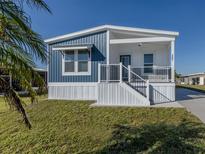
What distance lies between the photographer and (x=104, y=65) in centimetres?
1116

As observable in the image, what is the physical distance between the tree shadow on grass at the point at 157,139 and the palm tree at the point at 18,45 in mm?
3019

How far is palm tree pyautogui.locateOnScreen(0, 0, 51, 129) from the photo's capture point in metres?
2.72

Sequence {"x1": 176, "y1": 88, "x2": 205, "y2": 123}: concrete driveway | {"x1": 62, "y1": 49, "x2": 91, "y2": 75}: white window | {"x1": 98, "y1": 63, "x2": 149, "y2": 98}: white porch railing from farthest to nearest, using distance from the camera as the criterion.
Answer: {"x1": 62, "y1": 49, "x2": 91, "y2": 75}: white window
{"x1": 98, "y1": 63, "x2": 149, "y2": 98}: white porch railing
{"x1": 176, "y1": 88, "x2": 205, "y2": 123}: concrete driveway

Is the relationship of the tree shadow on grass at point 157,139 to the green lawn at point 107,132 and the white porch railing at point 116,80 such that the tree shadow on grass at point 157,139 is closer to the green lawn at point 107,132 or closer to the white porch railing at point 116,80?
the green lawn at point 107,132

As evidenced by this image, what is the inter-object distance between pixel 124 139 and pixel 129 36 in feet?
30.5

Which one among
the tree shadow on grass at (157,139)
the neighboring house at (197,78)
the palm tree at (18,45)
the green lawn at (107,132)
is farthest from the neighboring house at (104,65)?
the neighboring house at (197,78)

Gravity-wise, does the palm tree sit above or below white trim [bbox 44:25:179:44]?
below

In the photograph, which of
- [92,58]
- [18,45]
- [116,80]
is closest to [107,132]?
[18,45]

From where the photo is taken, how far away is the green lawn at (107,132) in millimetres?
5145

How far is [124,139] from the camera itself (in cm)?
561

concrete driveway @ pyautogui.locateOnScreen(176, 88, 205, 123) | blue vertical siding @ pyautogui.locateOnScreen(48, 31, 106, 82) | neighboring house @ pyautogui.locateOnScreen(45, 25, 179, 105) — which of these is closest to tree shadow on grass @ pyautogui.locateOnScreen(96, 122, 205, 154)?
concrete driveway @ pyautogui.locateOnScreen(176, 88, 205, 123)

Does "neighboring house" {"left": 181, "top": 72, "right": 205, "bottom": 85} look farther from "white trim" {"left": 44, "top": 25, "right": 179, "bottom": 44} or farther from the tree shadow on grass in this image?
the tree shadow on grass

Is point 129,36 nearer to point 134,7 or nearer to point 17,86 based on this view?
point 134,7

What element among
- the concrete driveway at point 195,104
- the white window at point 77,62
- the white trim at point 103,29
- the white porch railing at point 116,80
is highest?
the white trim at point 103,29
